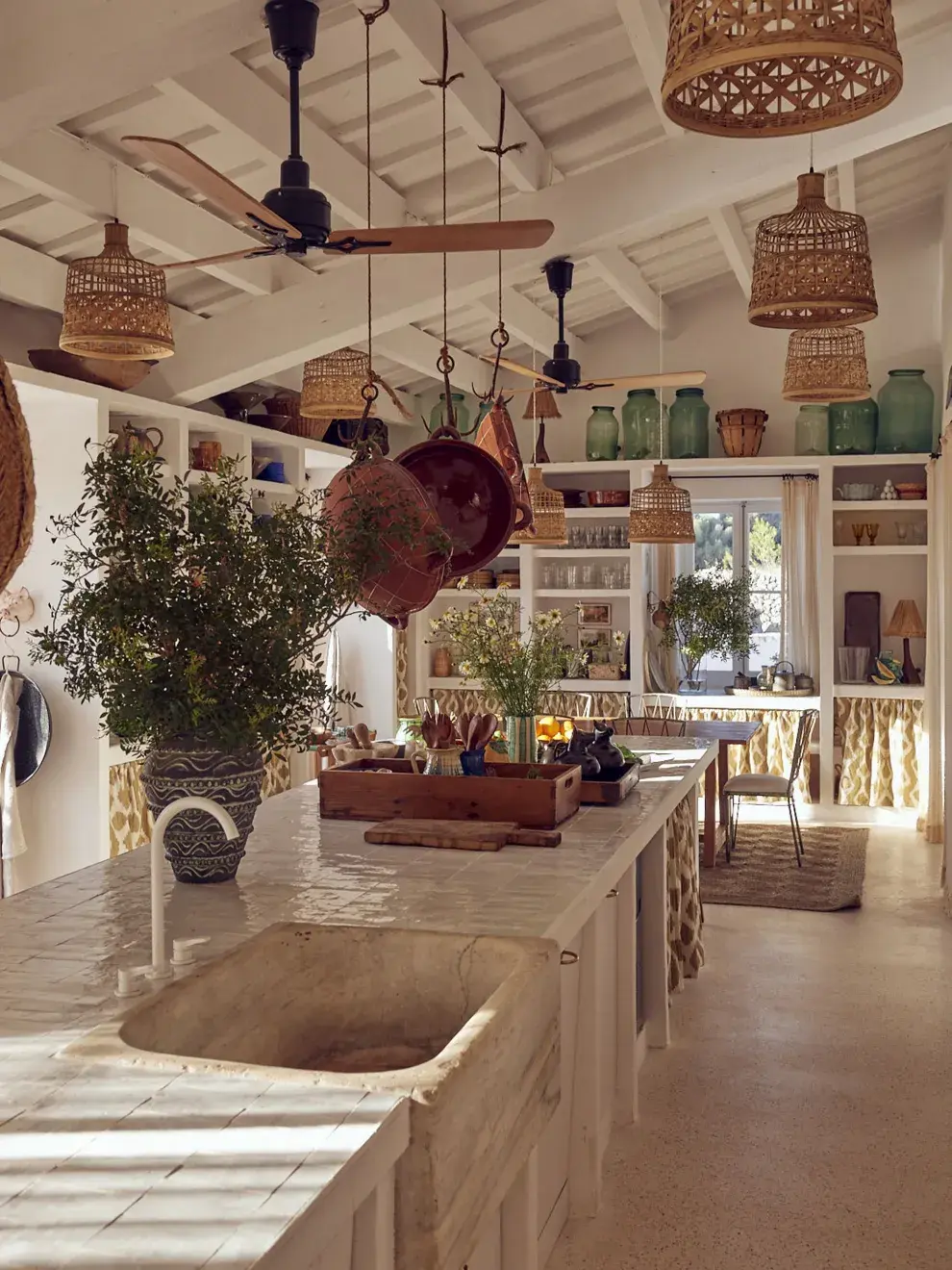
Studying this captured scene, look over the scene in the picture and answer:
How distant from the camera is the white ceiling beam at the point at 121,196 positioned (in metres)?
4.53

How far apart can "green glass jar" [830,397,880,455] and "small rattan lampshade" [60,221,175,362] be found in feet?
20.3

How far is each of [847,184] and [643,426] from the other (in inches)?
101

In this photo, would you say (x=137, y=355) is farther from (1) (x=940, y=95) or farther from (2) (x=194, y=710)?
(1) (x=940, y=95)

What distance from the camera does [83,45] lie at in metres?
2.94

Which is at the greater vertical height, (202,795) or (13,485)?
(13,485)

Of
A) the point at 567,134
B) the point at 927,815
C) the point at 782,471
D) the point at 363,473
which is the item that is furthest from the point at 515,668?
the point at 782,471

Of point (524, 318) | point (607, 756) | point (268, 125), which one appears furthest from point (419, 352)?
point (607, 756)

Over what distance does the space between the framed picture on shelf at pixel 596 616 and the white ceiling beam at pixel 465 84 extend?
4.40m

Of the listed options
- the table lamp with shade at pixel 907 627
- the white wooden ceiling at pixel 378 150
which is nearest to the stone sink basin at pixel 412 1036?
the white wooden ceiling at pixel 378 150

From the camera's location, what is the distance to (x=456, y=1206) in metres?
1.84

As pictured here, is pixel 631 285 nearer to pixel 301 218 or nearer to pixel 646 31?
pixel 646 31

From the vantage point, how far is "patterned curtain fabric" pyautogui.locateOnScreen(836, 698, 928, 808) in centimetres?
927

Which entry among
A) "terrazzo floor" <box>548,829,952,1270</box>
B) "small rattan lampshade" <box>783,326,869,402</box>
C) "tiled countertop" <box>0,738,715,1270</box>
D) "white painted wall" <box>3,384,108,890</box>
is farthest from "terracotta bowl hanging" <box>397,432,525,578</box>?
"white painted wall" <box>3,384,108,890</box>

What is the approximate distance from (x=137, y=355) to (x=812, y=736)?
20.7 ft
